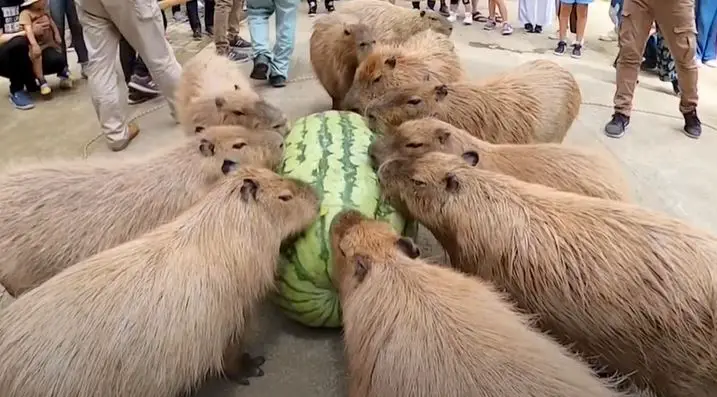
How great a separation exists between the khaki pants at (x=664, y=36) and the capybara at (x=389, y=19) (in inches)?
55.5

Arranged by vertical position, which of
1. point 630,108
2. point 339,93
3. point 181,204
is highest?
point 181,204

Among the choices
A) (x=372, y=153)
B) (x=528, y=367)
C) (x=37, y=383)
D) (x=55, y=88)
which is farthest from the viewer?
(x=55, y=88)

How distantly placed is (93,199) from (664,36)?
12.0 feet

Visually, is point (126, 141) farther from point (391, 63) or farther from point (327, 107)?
point (391, 63)

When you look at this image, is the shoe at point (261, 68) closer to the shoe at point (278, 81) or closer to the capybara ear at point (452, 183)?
the shoe at point (278, 81)

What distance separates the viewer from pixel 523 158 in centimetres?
276

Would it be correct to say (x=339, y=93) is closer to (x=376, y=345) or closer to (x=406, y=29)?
(x=406, y=29)

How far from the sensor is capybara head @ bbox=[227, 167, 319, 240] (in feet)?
7.45

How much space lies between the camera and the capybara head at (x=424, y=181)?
92.7 inches

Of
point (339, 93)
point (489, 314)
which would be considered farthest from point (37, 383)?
point (339, 93)

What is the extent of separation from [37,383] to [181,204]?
0.90 metres

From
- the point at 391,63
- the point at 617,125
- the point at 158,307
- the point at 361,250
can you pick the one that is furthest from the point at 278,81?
the point at 158,307

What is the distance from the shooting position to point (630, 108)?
447 cm

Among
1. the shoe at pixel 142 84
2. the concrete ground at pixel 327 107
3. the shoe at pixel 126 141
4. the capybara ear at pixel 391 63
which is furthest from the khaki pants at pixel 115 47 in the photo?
the capybara ear at pixel 391 63
